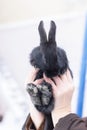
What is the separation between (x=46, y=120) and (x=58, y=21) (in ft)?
3.17

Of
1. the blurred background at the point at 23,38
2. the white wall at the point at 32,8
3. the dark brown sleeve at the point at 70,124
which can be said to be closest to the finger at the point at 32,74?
the dark brown sleeve at the point at 70,124

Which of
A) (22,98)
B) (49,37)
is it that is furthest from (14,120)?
(49,37)

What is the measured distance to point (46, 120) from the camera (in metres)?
0.64

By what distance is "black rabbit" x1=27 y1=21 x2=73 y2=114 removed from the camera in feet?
1.77

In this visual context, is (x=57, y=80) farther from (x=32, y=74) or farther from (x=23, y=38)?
(x=23, y=38)

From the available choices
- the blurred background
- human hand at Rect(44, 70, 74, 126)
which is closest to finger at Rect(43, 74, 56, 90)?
human hand at Rect(44, 70, 74, 126)

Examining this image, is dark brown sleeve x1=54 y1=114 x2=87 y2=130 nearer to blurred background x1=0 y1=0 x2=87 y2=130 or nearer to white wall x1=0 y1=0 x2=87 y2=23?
blurred background x1=0 y1=0 x2=87 y2=130

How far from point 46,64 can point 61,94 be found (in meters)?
0.08

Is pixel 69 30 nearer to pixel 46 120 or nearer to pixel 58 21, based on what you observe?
pixel 58 21

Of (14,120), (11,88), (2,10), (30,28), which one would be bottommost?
(14,120)

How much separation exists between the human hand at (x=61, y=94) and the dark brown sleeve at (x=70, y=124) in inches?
0.9

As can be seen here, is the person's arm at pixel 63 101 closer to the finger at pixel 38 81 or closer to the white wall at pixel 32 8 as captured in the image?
the finger at pixel 38 81

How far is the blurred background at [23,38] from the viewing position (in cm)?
148

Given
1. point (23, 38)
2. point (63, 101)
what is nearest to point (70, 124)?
point (63, 101)
